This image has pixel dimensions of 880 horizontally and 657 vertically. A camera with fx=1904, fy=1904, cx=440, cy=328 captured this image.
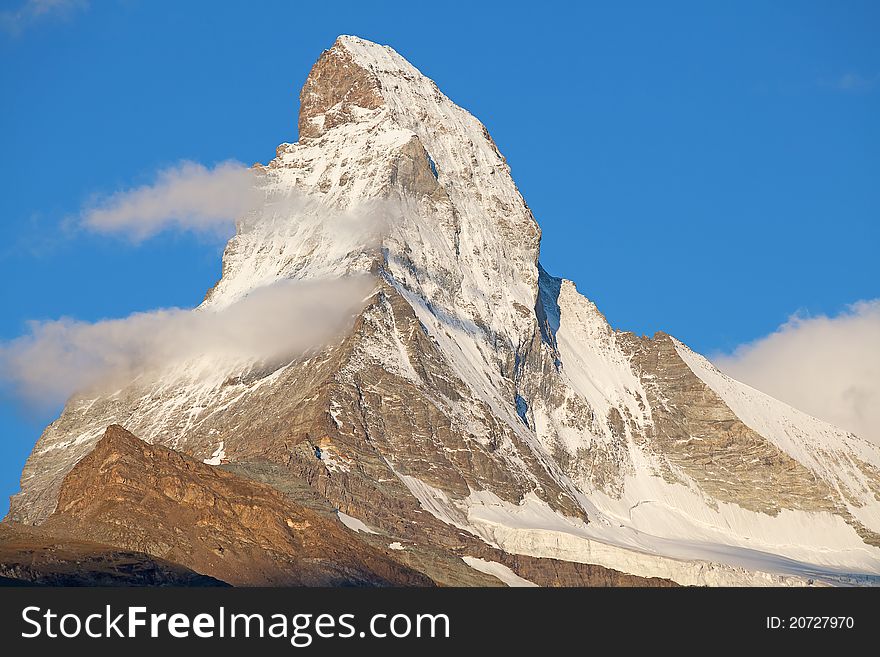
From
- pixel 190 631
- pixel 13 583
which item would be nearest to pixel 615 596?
pixel 190 631

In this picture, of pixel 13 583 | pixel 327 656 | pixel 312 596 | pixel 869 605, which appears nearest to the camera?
pixel 327 656

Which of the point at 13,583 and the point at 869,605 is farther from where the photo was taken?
the point at 13,583

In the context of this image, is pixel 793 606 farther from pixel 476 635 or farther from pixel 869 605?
pixel 476 635

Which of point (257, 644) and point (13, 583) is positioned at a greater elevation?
point (13, 583)

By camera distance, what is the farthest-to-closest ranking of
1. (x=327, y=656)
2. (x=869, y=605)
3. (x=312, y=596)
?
(x=869, y=605) → (x=312, y=596) → (x=327, y=656)

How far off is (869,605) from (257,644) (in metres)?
49.5

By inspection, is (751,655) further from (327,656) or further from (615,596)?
(327,656)

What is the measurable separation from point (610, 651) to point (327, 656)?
19188 mm

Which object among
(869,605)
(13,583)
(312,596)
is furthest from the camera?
(13,583)

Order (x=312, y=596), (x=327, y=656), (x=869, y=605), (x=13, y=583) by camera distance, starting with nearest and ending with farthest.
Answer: (x=327, y=656) → (x=312, y=596) → (x=869, y=605) → (x=13, y=583)

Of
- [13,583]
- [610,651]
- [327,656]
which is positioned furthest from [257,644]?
[13,583]

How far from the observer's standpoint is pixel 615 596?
13775 centimetres

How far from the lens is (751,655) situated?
132500 millimetres

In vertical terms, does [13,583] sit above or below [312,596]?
above
